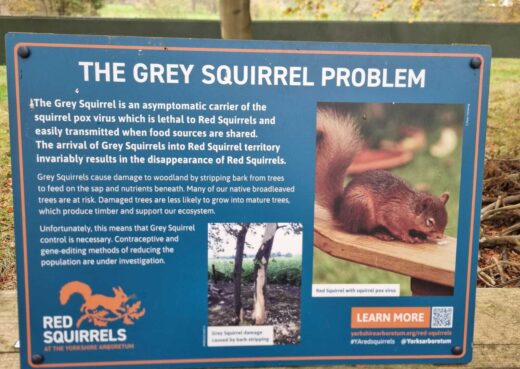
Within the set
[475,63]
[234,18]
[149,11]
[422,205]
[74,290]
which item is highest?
[149,11]

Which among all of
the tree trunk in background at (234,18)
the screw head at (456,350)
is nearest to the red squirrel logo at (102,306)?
the screw head at (456,350)

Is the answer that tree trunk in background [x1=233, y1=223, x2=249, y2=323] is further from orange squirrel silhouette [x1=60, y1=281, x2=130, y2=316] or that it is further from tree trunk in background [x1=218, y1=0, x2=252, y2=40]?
tree trunk in background [x1=218, y1=0, x2=252, y2=40]

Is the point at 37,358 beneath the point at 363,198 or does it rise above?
beneath

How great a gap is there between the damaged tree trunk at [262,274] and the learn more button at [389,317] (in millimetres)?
257

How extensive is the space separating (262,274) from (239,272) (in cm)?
6

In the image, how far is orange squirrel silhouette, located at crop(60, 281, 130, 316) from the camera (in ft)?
4.92

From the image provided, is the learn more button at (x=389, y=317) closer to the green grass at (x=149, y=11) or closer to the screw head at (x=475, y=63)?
the screw head at (x=475, y=63)

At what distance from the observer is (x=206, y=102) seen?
145 centimetres

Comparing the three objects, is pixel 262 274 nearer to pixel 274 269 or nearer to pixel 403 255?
pixel 274 269

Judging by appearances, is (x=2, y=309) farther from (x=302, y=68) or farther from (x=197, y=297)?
(x=302, y=68)

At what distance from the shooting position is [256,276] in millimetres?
1553

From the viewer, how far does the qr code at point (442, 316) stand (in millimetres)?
1612

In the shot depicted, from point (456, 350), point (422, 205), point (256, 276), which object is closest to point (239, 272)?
point (256, 276)

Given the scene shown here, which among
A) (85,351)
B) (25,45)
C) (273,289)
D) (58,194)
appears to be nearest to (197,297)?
(273,289)
